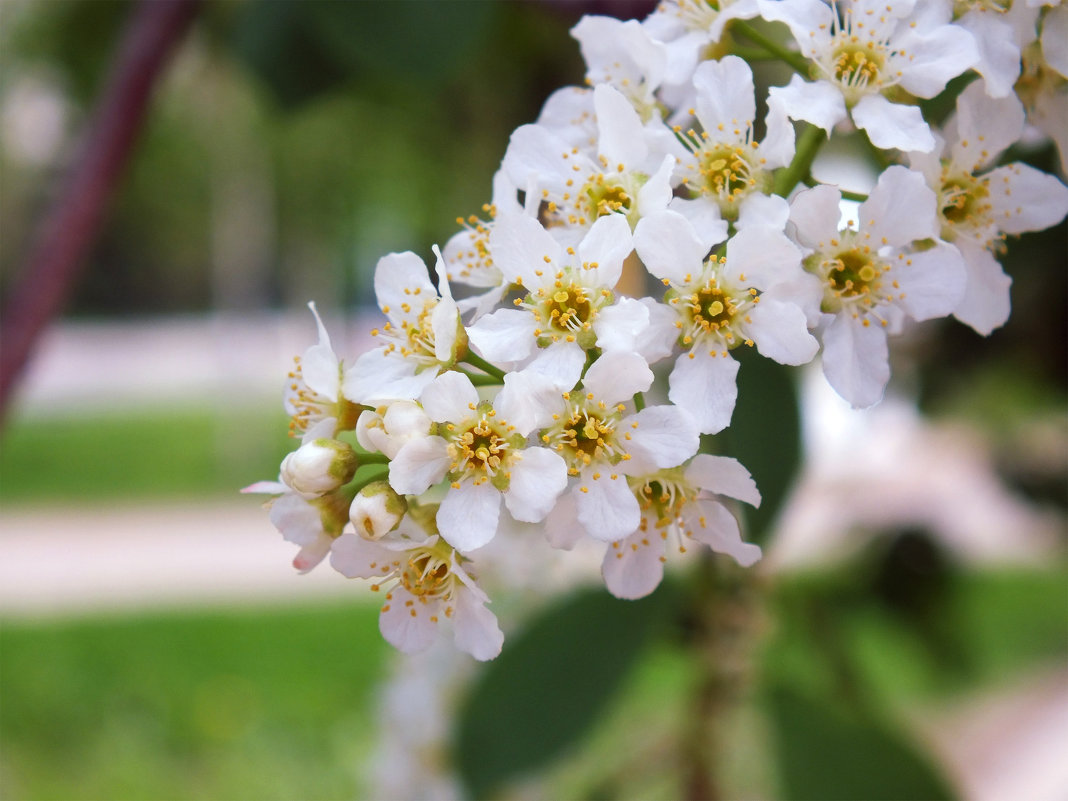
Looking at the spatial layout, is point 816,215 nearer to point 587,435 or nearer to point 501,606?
point 587,435

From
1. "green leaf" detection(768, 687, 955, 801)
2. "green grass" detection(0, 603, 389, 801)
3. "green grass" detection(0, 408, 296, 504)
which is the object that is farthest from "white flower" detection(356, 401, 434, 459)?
"green grass" detection(0, 408, 296, 504)

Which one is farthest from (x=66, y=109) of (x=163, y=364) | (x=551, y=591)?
(x=163, y=364)

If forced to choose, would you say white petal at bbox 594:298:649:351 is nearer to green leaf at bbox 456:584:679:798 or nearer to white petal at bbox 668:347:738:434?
white petal at bbox 668:347:738:434

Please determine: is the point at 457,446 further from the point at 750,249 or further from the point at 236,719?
the point at 236,719

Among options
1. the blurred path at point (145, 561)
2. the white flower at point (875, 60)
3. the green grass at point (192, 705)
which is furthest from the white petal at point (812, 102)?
the blurred path at point (145, 561)

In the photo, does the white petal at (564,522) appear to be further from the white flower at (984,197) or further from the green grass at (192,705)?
the green grass at (192,705)

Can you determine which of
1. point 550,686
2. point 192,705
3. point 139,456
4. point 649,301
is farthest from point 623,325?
point 139,456
